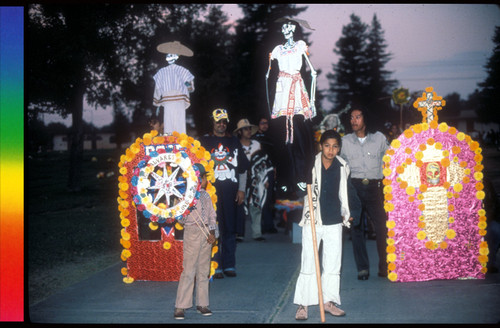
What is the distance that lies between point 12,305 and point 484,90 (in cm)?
4826

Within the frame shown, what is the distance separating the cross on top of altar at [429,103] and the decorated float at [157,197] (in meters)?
2.72

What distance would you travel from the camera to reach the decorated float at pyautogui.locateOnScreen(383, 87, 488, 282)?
6.85 metres

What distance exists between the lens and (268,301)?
6.28 metres

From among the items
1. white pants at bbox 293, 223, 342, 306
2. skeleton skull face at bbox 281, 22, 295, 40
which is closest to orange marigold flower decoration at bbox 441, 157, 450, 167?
white pants at bbox 293, 223, 342, 306

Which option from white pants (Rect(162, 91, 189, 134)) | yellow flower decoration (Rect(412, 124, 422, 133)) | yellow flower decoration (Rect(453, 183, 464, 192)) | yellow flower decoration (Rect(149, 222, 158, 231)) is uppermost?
white pants (Rect(162, 91, 189, 134))

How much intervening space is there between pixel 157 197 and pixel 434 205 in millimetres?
3418

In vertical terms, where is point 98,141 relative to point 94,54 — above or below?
below

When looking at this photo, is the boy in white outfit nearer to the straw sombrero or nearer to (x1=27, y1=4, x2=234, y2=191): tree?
the straw sombrero

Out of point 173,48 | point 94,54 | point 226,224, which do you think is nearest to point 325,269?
point 226,224

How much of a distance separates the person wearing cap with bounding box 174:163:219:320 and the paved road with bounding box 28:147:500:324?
17cm

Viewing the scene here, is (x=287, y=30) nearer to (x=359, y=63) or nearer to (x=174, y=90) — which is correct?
(x=174, y=90)

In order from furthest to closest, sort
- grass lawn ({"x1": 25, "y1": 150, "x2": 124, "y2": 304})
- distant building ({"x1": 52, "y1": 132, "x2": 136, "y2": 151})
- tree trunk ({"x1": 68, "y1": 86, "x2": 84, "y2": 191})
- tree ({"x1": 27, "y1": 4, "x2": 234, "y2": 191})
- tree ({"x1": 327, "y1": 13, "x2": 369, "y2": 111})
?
distant building ({"x1": 52, "y1": 132, "x2": 136, "y2": 151})
tree ({"x1": 327, "y1": 13, "x2": 369, "y2": 111})
tree trunk ({"x1": 68, "y1": 86, "x2": 84, "y2": 191})
tree ({"x1": 27, "y1": 4, "x2": 234, "y2": 191})
grass lawn ({"x1": 25, "y1": 150, "x2": 124, "y2": 304})

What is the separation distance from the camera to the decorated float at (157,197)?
271 inches

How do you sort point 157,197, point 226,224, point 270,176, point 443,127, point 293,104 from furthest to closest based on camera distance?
point 270,176 < point 226,224 < point 157,197 < point 443,127 < point 293,104
